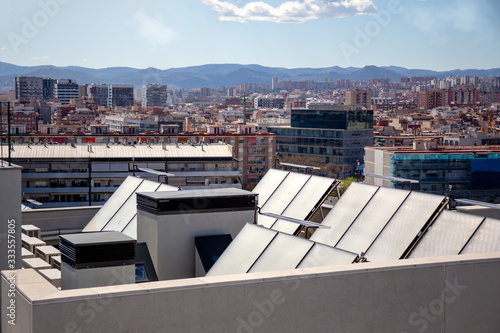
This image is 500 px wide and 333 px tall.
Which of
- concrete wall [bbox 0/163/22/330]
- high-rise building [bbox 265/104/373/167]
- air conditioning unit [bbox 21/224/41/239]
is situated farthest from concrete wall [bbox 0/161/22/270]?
high-rise building [bbox 265/104/373/167]

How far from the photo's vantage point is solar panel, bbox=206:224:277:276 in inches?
289

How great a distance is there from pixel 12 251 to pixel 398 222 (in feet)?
13.8

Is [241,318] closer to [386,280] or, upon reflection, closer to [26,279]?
[386,280]

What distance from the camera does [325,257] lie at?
259 inches

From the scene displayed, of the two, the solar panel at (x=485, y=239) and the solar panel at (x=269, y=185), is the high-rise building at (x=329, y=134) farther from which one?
the solar panel at (x=485, y=239)

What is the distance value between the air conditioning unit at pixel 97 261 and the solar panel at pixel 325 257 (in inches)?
63.9

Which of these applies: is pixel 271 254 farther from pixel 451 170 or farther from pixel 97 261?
pixel 451 170

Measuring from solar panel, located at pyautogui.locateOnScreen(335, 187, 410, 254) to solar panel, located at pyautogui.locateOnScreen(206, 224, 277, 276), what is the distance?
127 centimetres

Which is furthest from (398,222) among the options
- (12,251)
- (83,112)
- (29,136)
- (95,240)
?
(83,112)

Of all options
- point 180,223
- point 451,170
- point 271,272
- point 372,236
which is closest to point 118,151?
point 451,170

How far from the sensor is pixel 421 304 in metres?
6.05

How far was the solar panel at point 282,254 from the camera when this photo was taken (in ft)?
22.4

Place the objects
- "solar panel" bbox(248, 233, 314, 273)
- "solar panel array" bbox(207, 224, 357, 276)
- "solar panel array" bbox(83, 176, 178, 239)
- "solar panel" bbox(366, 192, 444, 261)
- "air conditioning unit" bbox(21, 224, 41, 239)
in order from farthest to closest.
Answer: "air conditioning unit" bbox(21, 224, 41, 239) < "solar panel array" bbox(83, 176, 178, 239) < "solar panel" bbox(366, 192, 444, 261) < "solar panel" bbox(248, 233, 314, 273) < "solar panel array" bbox(207, 224, 357, 276)

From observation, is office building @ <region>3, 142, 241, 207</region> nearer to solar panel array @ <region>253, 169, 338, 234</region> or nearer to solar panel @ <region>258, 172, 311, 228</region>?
solar panel array @ <region>253, 169, 338, 234</region>
